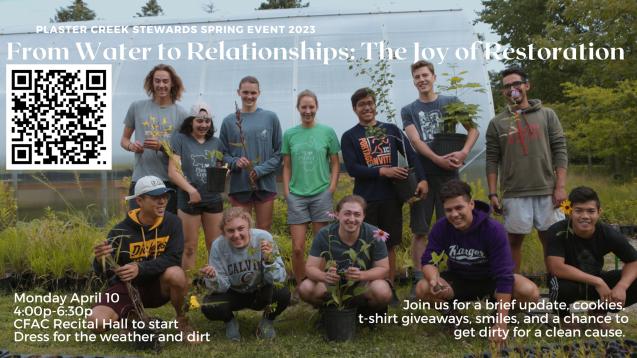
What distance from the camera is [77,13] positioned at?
101 feet

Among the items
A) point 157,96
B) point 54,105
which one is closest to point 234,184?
point 157,96

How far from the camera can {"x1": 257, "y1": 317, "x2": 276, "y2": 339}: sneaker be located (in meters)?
3.95

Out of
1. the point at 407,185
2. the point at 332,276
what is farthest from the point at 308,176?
the point at 332,276

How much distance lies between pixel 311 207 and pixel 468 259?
136cm

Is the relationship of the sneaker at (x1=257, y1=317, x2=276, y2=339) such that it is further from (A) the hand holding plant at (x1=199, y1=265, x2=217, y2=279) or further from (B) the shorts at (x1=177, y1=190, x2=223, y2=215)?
(B) the shorts at (x1=177, y1=190, x2=223, y2=215)

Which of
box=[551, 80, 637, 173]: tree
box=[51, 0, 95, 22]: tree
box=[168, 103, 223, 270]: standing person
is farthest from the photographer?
box=[51, 0, 95, 22]: tree

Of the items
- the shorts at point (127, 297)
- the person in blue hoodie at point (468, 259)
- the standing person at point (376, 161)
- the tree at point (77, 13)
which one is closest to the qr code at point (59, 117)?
the shorts at point (127, 297)

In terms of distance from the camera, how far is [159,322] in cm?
393

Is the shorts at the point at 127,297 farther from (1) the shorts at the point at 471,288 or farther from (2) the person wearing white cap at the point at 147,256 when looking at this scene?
(1) the shorts at the point at 471,288

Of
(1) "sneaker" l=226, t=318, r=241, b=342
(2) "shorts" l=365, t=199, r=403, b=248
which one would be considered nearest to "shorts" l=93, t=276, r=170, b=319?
(1) "sneaker" l=226, t=318, r=241, b=342

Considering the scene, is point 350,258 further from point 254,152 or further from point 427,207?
point 254,152

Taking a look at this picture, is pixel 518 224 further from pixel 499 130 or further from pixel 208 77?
pixel 208 77

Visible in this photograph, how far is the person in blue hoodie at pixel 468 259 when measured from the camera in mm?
3676

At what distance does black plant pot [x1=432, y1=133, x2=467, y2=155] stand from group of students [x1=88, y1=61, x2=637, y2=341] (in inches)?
2.5
